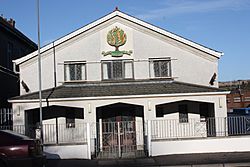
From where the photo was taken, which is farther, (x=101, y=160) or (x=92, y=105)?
(x=92, y=105)

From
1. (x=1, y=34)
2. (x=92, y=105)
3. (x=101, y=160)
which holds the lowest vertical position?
(x=101, y=160)

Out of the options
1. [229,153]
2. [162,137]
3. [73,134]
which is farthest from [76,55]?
[229,153]

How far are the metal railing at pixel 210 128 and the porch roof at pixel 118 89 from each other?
1430 mm

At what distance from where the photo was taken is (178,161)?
15.7 meters

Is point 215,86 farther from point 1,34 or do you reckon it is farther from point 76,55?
point 1,34

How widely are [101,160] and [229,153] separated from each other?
5.38 metres

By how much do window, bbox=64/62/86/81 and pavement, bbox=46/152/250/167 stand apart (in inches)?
214

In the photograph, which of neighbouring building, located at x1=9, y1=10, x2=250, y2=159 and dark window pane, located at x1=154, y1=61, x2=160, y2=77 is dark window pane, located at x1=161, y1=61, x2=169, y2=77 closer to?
neighbouring building, located at x1=9, y1=10, x2=250, y2=159

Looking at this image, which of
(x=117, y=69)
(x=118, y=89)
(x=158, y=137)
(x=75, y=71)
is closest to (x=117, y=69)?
(x=117, y=69)

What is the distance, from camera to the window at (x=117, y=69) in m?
21.1

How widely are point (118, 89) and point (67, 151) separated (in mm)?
4175

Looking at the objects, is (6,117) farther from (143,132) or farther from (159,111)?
(159,111)

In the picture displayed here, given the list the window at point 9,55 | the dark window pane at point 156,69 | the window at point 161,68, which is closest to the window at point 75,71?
the window at point 161,68

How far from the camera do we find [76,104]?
1875 cm
